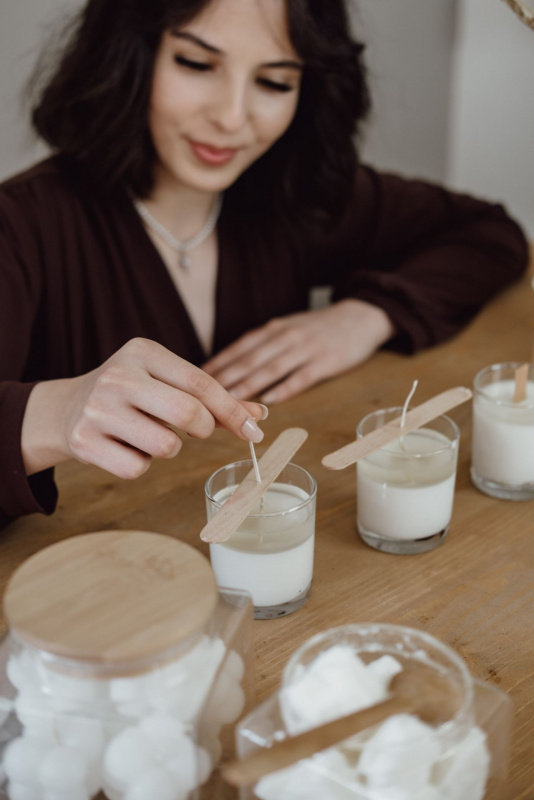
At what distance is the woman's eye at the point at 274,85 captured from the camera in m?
1.25

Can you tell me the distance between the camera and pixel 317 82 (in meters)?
1.39

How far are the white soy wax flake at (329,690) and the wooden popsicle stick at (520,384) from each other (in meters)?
0.48

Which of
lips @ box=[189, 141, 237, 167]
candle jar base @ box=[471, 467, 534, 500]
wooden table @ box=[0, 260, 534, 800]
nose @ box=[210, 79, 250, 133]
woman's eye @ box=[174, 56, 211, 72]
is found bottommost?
wooden table @ box=[0, 260, 534, 800]

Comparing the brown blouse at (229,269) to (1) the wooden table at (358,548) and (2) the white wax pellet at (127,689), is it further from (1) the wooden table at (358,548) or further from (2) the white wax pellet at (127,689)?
(2) the white wax pellet at (127,689)

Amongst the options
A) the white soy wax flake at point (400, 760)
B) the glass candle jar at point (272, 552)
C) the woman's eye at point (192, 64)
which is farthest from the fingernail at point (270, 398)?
the white soy wax flake at point (400, 760)

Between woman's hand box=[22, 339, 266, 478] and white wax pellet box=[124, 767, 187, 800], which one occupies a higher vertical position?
woman's hand box=[22, 339, 266, 478]

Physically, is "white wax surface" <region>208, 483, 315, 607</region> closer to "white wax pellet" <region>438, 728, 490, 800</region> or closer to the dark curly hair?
"white wax pellet" <region>438, 728, 490, 800</region>

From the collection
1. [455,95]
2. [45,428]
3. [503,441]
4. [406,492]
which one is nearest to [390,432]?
[406,492]

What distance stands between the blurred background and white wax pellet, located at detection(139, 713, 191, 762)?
241 cm

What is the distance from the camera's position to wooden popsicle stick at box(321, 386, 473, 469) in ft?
2.56

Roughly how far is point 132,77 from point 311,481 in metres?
0.79

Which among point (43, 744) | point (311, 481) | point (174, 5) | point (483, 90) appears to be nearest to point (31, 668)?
point (43, 744)

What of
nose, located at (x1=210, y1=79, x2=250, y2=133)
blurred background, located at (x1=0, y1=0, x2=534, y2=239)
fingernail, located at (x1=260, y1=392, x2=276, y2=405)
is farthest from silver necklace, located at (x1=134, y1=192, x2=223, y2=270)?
blurred background, located at (x1=0, y1=0, x2=534, y2=239)

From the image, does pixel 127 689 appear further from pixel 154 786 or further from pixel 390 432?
pixel 390 432
